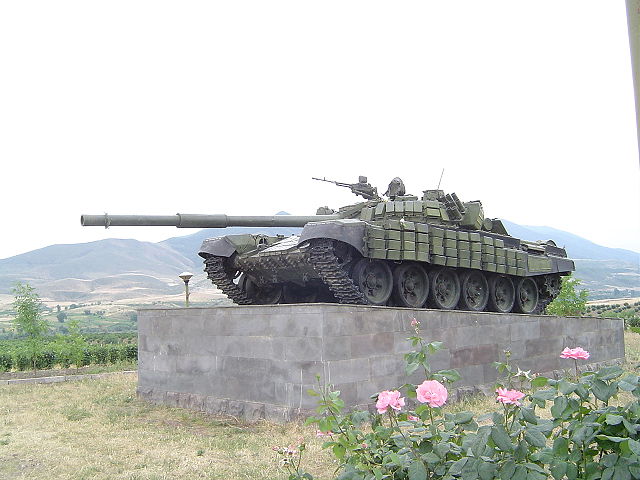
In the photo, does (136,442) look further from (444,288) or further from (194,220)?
(444,288)

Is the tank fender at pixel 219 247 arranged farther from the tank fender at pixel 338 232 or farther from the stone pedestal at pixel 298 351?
the tank fender at pixel 338 232

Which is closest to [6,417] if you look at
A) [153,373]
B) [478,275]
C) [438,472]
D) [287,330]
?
[153,373]

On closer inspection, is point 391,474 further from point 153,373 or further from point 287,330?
point 153,373

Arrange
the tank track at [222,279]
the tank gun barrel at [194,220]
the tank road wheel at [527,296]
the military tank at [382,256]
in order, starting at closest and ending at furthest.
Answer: the tank gun barrel at [194,220] < the military tank at [382,256] < the tank track at [222,279] < the tank road wheel at [527,296]

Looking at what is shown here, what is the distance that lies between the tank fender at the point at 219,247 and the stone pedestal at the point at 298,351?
5.70ft

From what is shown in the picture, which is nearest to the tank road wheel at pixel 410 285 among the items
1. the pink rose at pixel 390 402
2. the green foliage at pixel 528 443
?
the green foliage at pixel 528 443

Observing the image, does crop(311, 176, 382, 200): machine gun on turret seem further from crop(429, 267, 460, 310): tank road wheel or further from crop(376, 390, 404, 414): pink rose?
crop(376, 390, 404, 414): pink rose

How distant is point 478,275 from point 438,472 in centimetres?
1249

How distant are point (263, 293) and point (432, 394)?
13062mm

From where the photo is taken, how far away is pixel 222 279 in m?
15.2

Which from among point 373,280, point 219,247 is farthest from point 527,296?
point 219,247

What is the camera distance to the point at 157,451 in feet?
28.8

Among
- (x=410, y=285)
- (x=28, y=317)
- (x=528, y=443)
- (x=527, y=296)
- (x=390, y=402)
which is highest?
(x=390, y=402)

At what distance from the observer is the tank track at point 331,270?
12227 millimetres
